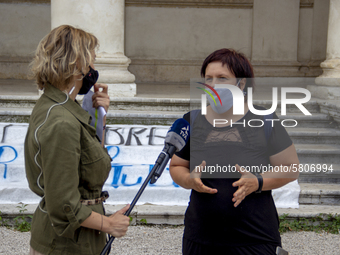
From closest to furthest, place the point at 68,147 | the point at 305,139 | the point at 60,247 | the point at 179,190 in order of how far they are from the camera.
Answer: the point at 68,147, the point at 60,247, the point at 179,190, the point at 305,139

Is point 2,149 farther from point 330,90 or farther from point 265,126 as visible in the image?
point 330,90

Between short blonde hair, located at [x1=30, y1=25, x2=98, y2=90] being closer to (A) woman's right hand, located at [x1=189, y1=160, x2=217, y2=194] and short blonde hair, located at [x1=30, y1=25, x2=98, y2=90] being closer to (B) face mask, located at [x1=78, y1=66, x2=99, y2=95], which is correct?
(B) face mask, located at [x1=78, y1=66, x2=99, y2=95]

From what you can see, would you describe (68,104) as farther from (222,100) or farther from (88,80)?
(222,100)

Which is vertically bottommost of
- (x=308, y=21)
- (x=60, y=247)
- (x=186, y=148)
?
(x=60, y=247)

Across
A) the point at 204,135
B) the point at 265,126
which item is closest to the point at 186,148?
the point at 204,135

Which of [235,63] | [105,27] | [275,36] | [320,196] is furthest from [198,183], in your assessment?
[275,36]

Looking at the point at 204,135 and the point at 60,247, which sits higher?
the point at 204,135

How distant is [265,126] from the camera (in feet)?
6.49

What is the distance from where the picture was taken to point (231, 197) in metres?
1.96

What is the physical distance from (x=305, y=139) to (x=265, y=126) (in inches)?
158

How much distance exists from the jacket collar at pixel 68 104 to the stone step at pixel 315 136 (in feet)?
14.8

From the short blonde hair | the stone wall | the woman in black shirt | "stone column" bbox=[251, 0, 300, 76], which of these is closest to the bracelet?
the woman in black shirt

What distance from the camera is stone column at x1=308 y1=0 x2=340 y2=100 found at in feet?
22.4

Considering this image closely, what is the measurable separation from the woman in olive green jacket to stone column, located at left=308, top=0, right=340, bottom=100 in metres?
5.96
